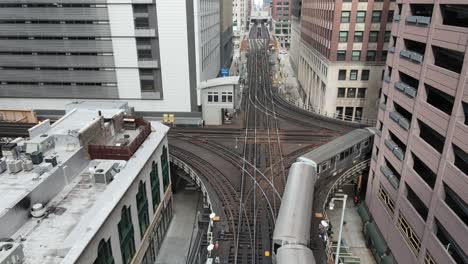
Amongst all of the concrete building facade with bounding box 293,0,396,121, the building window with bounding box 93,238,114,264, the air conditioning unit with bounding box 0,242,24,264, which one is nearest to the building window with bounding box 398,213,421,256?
the building window with bounding box 93,238,114,264

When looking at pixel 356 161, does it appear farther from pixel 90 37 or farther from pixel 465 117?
pixel 90 37

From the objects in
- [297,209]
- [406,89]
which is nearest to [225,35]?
[406,89]

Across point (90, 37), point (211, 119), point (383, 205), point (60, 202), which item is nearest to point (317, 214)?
point (383, 205)

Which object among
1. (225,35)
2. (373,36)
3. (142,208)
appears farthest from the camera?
(225,35)

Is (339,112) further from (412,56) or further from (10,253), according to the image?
(10,253)

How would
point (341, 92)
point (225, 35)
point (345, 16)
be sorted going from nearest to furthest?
point (345, 16), point (341, 92), point (225, 35)

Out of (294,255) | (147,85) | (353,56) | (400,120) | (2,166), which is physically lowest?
(294,255)

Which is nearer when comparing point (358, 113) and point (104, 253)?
point (104, 253)
